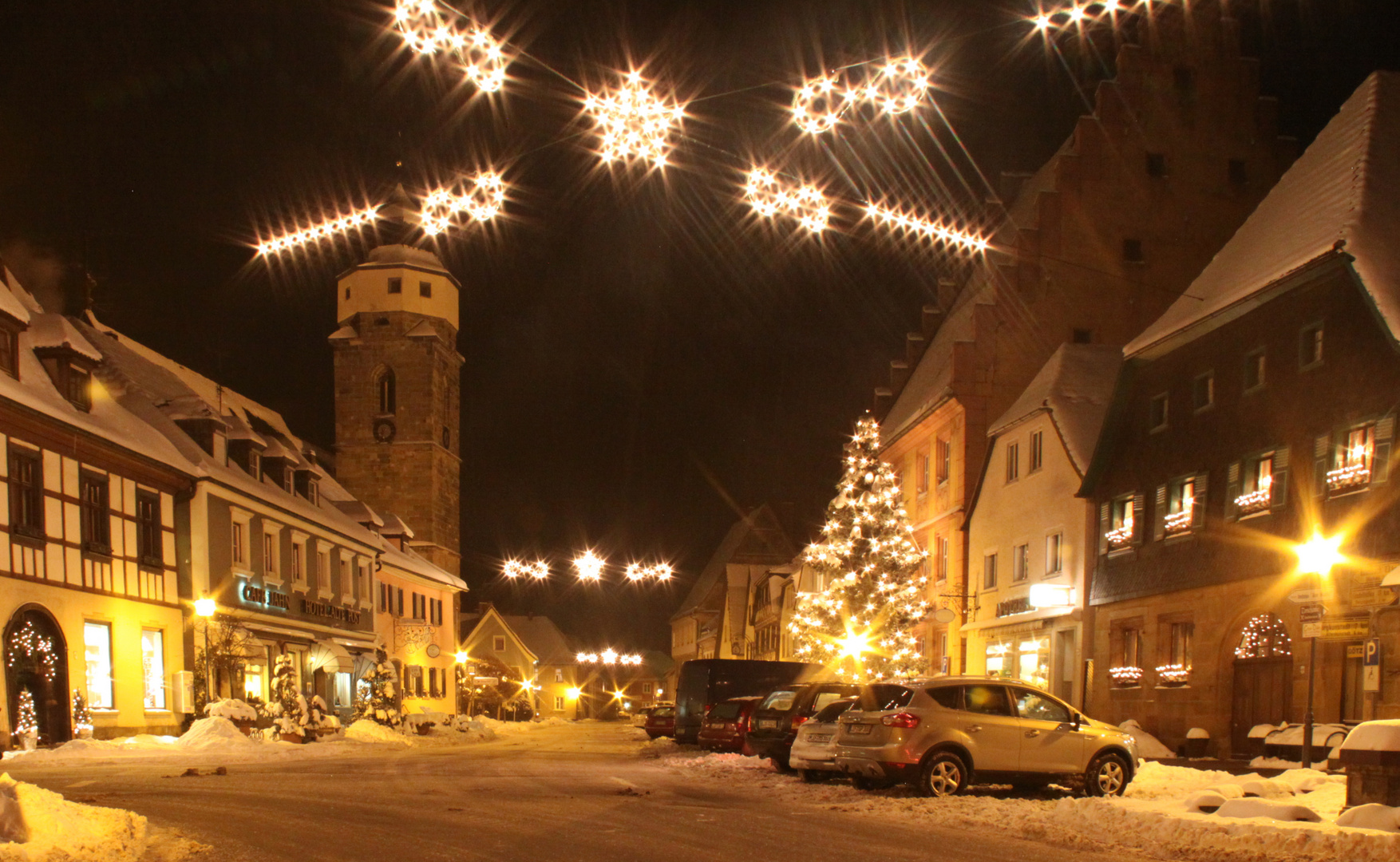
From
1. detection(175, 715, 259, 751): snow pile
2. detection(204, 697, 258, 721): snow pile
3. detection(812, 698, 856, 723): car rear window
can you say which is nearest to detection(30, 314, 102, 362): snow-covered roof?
detection(204, 697, 258, 721): snow pile

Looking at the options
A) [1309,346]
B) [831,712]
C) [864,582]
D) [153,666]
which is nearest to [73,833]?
[831,712]

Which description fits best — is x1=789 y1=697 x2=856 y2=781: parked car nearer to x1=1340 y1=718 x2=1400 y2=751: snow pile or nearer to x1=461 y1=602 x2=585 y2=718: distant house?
x1=1340 y1=718 x2=1400 y2=751: snow pile

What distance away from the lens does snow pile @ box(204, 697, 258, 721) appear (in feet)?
91.6

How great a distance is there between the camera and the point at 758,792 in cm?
1712

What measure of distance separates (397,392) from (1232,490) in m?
49.7

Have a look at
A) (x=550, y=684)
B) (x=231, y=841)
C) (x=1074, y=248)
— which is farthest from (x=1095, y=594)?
(x=550, y=684)

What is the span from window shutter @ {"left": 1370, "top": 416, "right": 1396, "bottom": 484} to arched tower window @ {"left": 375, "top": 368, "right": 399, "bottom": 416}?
2117 inches

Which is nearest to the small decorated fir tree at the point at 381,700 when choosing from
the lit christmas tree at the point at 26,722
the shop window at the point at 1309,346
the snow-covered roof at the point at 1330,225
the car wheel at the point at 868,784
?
the lit christmas tree at the point at 26,722

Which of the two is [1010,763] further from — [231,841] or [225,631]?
[225,631]

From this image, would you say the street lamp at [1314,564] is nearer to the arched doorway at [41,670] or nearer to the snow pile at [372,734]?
the arched doorway at [41,670]

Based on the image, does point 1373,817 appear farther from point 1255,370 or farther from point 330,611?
point 330,611

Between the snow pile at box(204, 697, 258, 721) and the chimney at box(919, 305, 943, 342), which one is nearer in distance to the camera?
the snow pile at box(204, 697, 258, 721)

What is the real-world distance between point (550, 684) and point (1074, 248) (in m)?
70.3

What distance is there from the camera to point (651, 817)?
44.3 ft
